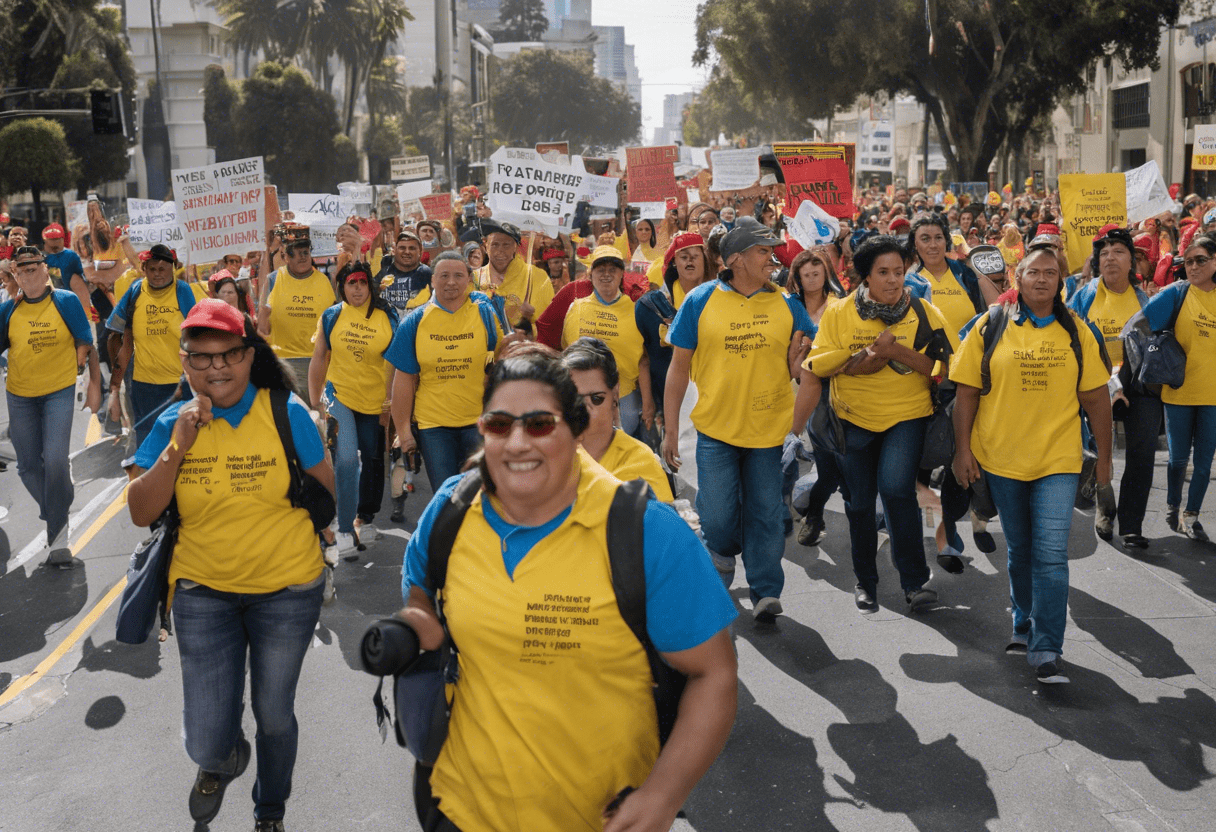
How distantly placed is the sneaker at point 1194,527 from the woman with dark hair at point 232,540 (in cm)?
560

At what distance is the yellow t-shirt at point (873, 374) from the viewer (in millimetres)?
6250

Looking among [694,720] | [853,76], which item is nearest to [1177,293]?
[694,720]

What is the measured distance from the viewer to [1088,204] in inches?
419

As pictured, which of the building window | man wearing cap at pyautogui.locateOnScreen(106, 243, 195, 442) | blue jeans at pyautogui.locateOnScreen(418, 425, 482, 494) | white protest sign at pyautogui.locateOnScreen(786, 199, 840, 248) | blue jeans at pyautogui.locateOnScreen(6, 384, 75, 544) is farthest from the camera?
the building window

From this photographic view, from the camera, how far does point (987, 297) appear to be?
8422 mm

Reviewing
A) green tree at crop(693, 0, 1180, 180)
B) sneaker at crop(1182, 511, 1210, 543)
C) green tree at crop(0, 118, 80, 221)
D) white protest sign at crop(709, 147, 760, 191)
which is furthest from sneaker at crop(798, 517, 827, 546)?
green tree at crop(0, 118, 80, 221)

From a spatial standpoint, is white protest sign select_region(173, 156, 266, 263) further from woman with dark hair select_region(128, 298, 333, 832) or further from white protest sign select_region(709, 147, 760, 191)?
white protest sign select_region(709, 147, 760, 191)

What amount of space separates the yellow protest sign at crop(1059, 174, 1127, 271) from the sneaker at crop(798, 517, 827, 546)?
4.18m

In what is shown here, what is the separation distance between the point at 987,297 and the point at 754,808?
15.9ft

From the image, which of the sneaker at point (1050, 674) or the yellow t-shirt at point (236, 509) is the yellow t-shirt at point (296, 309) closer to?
the yellow t-shirt at point (236, 509)

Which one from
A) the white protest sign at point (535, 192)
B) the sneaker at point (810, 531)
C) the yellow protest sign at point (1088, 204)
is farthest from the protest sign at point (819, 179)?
the sneaker at point (810, 531)

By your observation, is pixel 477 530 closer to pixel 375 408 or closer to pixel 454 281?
pixel 454 281

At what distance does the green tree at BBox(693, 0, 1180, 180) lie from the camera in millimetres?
36469

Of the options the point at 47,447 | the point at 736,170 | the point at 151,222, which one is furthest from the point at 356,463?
the point at 736,170
